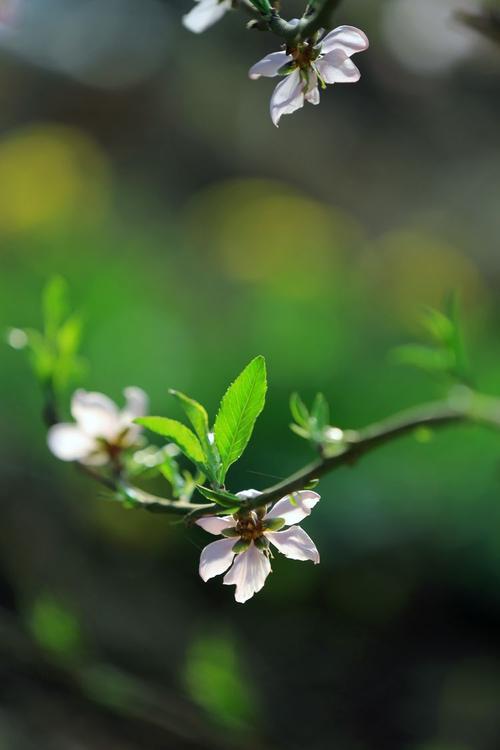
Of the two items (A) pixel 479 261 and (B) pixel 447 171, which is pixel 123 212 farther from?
(B) pixel 447 171

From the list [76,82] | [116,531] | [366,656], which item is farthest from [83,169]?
[366,656]

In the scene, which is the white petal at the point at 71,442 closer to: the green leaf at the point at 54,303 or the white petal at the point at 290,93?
the green leaf at the point at 54,303

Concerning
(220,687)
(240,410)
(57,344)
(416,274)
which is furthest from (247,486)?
(416,274)

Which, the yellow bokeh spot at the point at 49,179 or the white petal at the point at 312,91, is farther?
the yellow bokeh spot at the point at 49,179

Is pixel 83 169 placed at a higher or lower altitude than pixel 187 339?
higher

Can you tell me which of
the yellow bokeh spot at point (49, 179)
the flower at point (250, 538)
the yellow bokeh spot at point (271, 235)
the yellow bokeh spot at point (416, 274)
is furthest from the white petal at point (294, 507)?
the yellow bokeh spot at point (49, 179)

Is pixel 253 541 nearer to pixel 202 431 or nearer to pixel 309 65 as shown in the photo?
pixel 202 431

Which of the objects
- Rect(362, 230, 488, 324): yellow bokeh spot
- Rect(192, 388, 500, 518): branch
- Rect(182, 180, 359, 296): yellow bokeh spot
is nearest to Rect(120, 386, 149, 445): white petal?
Rect(192, 388, 500, 518): branch
